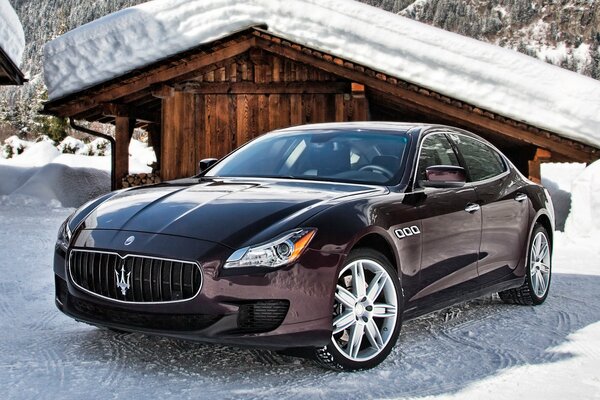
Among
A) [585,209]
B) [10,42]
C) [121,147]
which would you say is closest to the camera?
[585,209]

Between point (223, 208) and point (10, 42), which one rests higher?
point (10, 42)

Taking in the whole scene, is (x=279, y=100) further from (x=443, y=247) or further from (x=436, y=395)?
(x=436, y=395)

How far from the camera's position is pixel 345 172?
4.96 meters

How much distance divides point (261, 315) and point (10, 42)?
12.8 m

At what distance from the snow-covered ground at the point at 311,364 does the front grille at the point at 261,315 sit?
0.30m

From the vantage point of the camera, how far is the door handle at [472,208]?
205 inches

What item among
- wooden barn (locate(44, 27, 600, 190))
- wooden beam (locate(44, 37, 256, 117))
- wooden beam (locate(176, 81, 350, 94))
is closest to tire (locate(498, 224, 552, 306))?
wooden barn (locate(44, 27, 600, 190))

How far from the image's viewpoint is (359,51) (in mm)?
12945

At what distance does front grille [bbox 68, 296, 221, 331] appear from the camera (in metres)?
3.76

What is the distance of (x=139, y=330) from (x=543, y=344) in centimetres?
262

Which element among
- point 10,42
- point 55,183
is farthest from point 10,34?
point 55,183

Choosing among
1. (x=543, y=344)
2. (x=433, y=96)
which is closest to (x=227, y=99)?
(x=433, y=96)

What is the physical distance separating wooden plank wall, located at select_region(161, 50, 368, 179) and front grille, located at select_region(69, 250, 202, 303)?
10.3m

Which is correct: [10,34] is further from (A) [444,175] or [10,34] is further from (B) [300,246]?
(B) [300,246]
